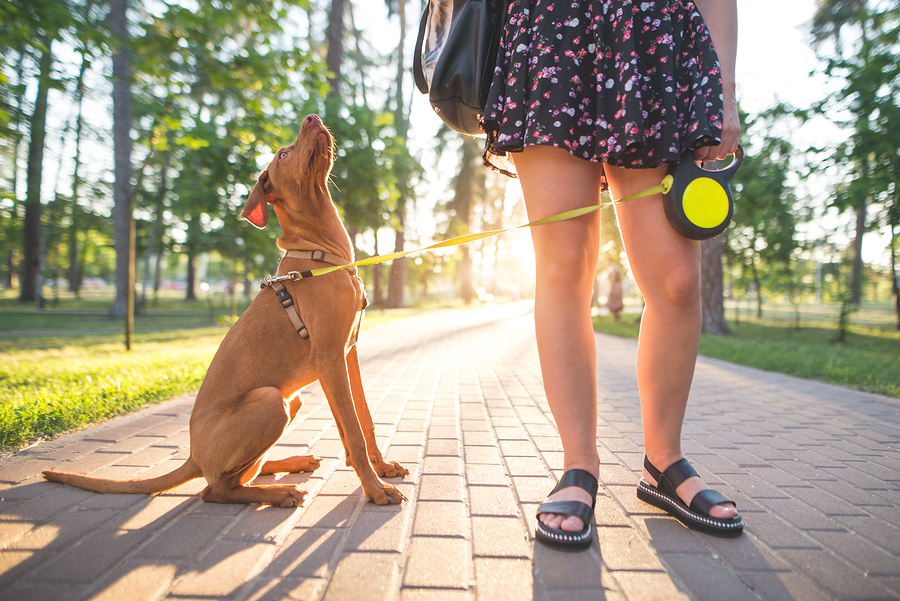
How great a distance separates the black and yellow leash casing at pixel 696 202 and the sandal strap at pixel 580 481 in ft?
3.21

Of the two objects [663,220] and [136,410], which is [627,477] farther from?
[136,410]

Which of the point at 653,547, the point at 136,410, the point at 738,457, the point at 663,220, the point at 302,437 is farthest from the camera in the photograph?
the point at 136,410

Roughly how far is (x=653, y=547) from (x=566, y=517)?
30 centimetres

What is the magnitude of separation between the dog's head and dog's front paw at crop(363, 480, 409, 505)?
1357 mm

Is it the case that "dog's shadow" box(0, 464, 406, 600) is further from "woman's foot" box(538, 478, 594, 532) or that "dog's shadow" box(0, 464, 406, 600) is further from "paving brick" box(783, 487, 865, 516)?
"paving brick" box(783, 487, 865, 516)

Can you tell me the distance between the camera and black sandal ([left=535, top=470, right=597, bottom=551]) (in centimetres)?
153

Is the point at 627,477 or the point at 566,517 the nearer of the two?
the point at 566,517

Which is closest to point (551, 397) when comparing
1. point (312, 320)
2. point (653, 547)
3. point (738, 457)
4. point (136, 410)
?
point (653, 547)

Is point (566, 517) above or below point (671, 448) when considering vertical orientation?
below

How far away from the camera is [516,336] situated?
10391 mm

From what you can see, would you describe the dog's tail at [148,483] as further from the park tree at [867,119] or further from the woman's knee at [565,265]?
the park tree at [867,119]

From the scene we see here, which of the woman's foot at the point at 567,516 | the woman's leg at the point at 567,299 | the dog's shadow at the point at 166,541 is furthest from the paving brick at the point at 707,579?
the dog's shadow at the point at 166,541

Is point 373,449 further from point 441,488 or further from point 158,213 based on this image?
point 158,213

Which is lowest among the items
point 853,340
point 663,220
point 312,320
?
point 853,340
